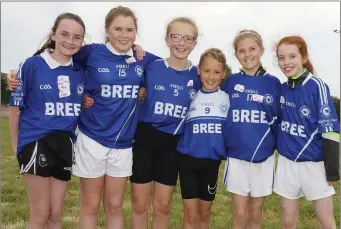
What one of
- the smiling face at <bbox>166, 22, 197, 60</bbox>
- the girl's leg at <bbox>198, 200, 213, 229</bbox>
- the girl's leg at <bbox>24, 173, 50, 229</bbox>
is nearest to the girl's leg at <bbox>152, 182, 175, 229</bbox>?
the girl's leg at <bbox>198, 200, 213, 229</bbox>

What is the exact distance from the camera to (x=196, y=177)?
4266mm

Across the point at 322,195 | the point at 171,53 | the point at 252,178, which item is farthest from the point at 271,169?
the point at 171,53

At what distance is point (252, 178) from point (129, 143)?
1.26 m

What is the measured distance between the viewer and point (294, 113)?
4074mm

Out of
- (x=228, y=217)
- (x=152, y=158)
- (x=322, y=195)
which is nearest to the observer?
(x=322, y=195)

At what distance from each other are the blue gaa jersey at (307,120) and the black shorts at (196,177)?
0.72 metres

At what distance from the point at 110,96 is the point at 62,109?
47 centimetres

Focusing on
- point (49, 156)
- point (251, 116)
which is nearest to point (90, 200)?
point (49, 156)

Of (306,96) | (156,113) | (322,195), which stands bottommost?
(322,195)

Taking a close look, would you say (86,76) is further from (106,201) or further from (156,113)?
(106,201)

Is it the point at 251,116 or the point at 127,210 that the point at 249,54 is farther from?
the point at 127,210

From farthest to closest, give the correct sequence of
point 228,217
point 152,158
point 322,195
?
point 228,217 < point 152,158 < point 322,195

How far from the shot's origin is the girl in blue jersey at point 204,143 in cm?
420

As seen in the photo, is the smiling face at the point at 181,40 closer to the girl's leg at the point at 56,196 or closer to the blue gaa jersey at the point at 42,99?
the blue gaa jersey at the point at 42,99
